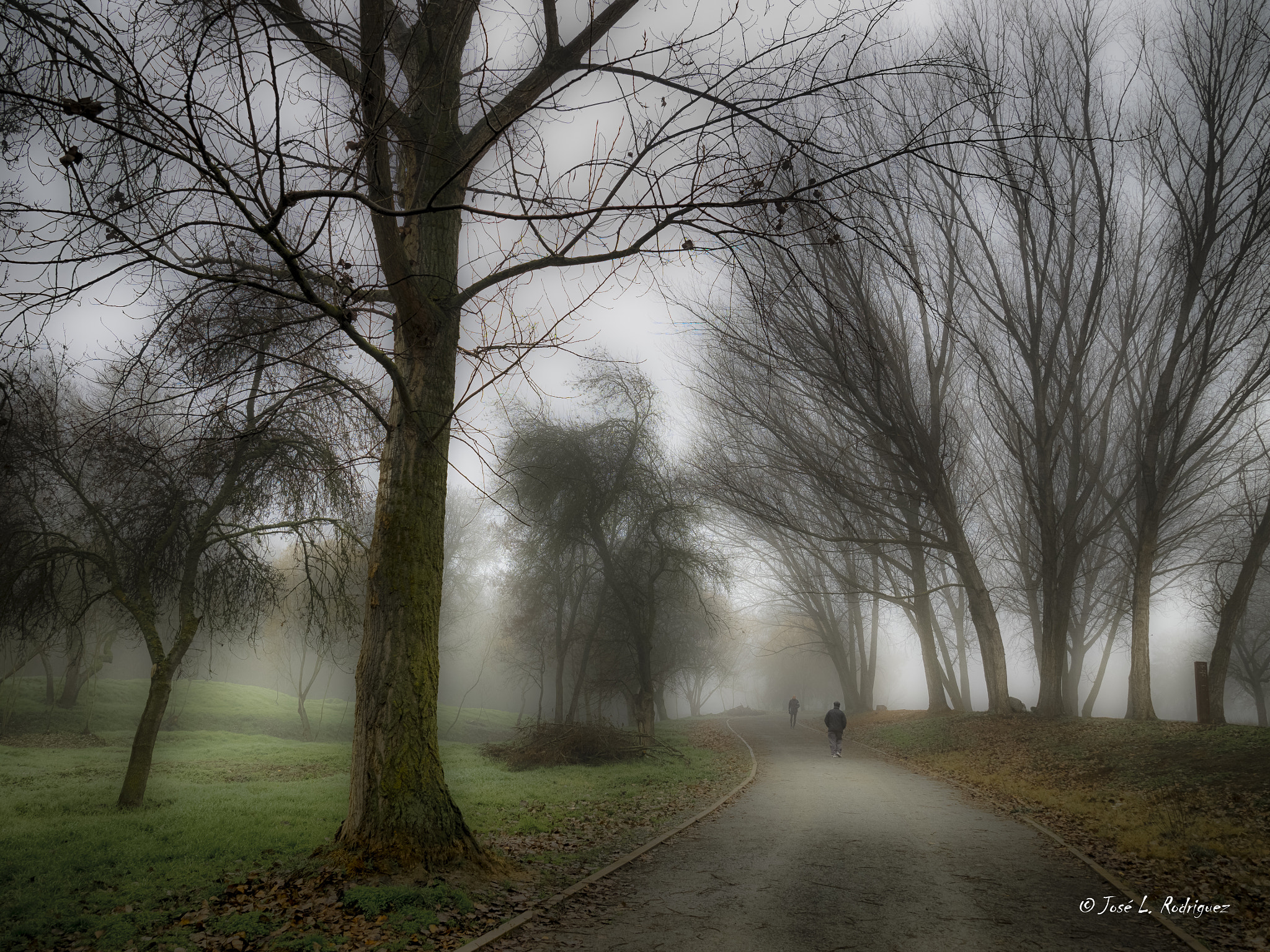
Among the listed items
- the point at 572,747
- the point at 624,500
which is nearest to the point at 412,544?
the point at 572,747

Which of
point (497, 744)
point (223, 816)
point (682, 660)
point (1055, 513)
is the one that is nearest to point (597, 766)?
point (497, 744)

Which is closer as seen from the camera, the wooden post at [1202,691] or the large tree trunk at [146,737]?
the large tree trunk at [146,737]

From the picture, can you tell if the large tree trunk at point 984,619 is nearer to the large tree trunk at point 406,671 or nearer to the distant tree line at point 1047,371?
the distant tree line at point 1047,371

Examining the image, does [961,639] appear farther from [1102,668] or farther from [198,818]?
[198,818]

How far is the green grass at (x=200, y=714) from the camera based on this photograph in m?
21.4

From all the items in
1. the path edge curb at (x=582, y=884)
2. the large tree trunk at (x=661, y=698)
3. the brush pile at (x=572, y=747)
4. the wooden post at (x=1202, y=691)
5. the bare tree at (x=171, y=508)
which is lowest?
the large tree trunk at (x=661, y=698)

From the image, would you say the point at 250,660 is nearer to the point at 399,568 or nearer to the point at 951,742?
the point at 951,742

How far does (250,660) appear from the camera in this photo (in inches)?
1868

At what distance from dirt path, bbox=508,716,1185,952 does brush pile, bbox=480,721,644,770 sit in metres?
7.33

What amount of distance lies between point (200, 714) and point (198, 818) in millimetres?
21768

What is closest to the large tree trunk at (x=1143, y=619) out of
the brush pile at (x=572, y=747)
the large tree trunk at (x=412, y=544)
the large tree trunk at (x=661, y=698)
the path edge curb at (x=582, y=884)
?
the path edge curb at (x=582, y=884)

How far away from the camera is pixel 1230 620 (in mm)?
14008

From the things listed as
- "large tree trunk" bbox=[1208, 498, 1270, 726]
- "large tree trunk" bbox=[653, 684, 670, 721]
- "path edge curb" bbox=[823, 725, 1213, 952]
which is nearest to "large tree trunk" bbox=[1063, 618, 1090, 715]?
"large tree trunk" bbox=[1208, 498, 1270, 726]

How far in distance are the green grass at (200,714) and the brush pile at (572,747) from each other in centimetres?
694
